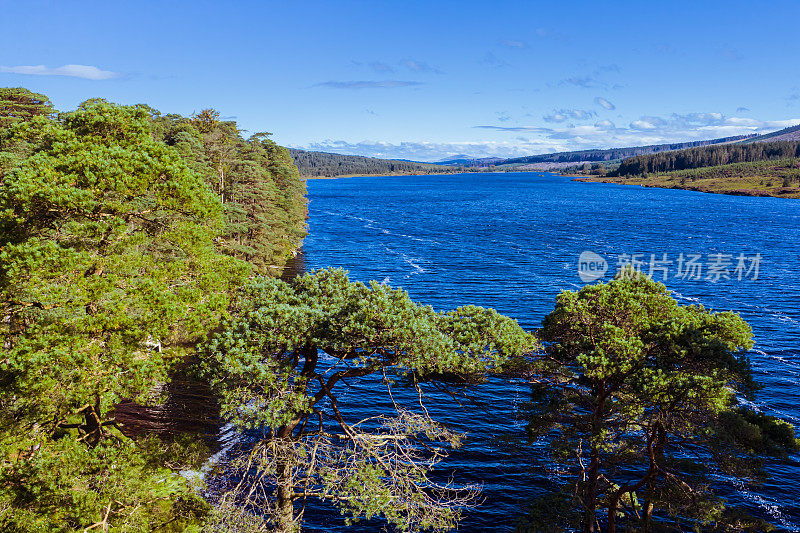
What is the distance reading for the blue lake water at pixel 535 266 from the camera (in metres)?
25.6

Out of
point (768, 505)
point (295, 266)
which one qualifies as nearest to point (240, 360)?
point (768, 505)

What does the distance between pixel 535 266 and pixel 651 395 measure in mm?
54437

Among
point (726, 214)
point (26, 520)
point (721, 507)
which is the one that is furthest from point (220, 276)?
point (726, 214)

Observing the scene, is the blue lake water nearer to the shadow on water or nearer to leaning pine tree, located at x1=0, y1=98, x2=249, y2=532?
the shadow on water

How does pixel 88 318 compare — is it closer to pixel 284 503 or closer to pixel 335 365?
pixel 335 365

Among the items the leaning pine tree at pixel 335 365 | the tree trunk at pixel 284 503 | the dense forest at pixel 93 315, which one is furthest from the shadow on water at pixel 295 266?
the leaning pine tree at pixel 335 365

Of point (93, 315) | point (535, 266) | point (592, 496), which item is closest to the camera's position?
point (93, 315)

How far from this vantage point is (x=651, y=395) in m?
14.9

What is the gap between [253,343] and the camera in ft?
46.4

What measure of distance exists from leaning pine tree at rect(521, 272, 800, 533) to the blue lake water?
367 cm

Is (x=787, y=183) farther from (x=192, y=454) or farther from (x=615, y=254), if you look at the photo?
(x=192, y=454)

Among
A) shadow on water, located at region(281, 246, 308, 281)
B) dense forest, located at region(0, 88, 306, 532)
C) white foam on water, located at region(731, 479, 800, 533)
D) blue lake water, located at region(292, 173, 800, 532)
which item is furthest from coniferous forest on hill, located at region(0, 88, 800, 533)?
shadow on water, located at region(281, 246, 308, 281)

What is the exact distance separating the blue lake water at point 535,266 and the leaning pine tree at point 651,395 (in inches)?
145

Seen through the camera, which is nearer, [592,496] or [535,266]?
[592,496]
